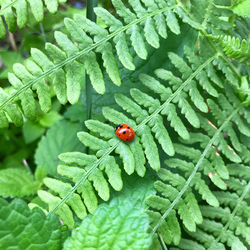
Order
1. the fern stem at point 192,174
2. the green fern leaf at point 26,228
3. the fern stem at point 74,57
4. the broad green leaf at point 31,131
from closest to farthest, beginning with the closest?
the green fern leaf at point 26,228 → the fern stem at point 74,57 → the fern stem at point 192,174 → the broad green leaf at point 31,131

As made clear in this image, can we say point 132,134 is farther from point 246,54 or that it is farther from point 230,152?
point 246,54

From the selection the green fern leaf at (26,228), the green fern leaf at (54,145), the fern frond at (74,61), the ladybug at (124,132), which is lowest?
the green fern leaf at (26,228)

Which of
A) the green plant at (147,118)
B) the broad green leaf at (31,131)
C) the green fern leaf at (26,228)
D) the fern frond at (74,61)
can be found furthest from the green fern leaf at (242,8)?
the broad green leaf at (31,131)

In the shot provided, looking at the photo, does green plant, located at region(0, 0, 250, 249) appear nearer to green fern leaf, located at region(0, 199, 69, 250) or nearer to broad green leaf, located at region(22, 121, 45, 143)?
green fern leaf, located at region(0, 199, 69, 250)

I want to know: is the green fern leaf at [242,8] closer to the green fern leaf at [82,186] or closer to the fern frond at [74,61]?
the fern frond at [74,61]

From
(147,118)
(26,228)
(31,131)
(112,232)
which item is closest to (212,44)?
(147,118)

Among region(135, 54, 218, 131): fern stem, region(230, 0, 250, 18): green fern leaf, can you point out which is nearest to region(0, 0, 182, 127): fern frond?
region(135, 54, 218, 131): fern stem

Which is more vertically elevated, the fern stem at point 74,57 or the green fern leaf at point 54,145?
the fern stem at point 74,57

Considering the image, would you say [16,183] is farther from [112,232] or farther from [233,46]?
[233,46]
